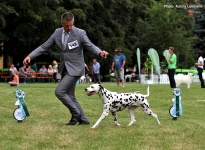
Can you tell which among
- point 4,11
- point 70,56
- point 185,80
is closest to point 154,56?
point 185,80

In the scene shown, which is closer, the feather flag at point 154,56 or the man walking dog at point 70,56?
the man walking dog at point 70,56

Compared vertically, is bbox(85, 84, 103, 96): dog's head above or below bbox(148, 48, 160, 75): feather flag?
below

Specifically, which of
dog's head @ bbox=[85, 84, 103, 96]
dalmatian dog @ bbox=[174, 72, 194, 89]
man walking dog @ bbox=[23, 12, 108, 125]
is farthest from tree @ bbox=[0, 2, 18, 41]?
dog's head @ bbox=[85, 84, 103, 96]

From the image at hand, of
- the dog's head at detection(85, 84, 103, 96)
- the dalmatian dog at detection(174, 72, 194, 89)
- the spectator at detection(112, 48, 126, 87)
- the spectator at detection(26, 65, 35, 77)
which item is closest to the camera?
the dog's head at detection(85, 84, 103, 96)

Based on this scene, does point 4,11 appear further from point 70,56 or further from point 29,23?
point 70,56

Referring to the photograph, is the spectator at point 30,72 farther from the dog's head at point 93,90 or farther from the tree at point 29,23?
the dog's head at point 93,90

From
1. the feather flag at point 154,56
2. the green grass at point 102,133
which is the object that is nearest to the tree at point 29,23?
the feather flag at point 154,56

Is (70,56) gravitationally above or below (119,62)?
above

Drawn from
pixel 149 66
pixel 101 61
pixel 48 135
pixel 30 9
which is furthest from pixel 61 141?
pixel 101 61

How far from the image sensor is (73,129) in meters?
8.77

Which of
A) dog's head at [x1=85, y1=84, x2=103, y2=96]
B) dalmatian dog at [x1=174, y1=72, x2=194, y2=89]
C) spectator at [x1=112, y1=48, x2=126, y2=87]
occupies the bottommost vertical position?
dalmatian dog at [x1=174, y1=72, x2=194, y2=89]

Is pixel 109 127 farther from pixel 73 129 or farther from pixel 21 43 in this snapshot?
pixel 21 43

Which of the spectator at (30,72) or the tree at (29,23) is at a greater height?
the tree at (29,23)

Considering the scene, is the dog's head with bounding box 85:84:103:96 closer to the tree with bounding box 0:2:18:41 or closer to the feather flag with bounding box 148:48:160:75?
the feather flag with bounding box 148:48:160:75
